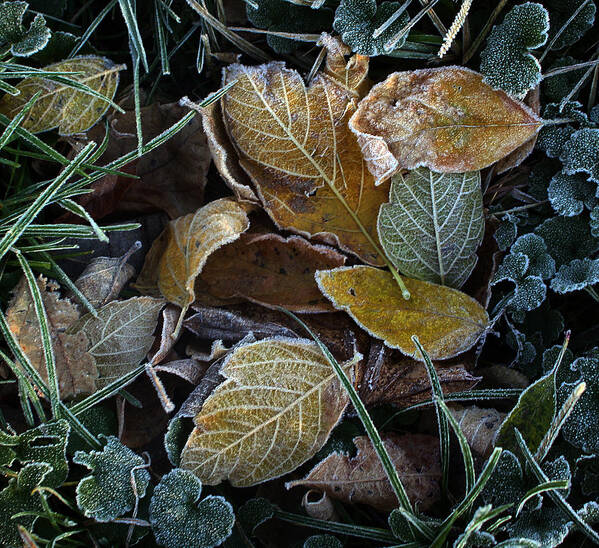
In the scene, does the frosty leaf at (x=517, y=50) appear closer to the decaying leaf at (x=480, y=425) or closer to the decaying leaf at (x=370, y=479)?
the decaying leaf at (x=480, y=425)

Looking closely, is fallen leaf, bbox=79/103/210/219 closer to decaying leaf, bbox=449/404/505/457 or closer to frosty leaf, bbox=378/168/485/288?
frosty leaf, bbox=378/168/485/288

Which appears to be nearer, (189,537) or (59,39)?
(189,537)

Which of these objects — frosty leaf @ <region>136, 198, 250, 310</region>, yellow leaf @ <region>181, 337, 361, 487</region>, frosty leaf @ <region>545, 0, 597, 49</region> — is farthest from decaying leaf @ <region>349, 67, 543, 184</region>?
yellow leaf @ <region>181, 337, 361, 487</region>

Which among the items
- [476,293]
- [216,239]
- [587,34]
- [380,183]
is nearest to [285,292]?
[216,239]

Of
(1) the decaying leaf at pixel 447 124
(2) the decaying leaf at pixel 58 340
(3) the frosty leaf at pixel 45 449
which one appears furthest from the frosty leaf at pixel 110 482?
(1) the decaying leaf at pixel 447 124

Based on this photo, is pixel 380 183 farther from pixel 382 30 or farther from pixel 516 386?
pixel 516 386

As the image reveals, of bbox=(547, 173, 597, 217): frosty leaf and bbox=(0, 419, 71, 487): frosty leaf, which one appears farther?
bbox=(547, 173, 597, 217): frosty leaf
